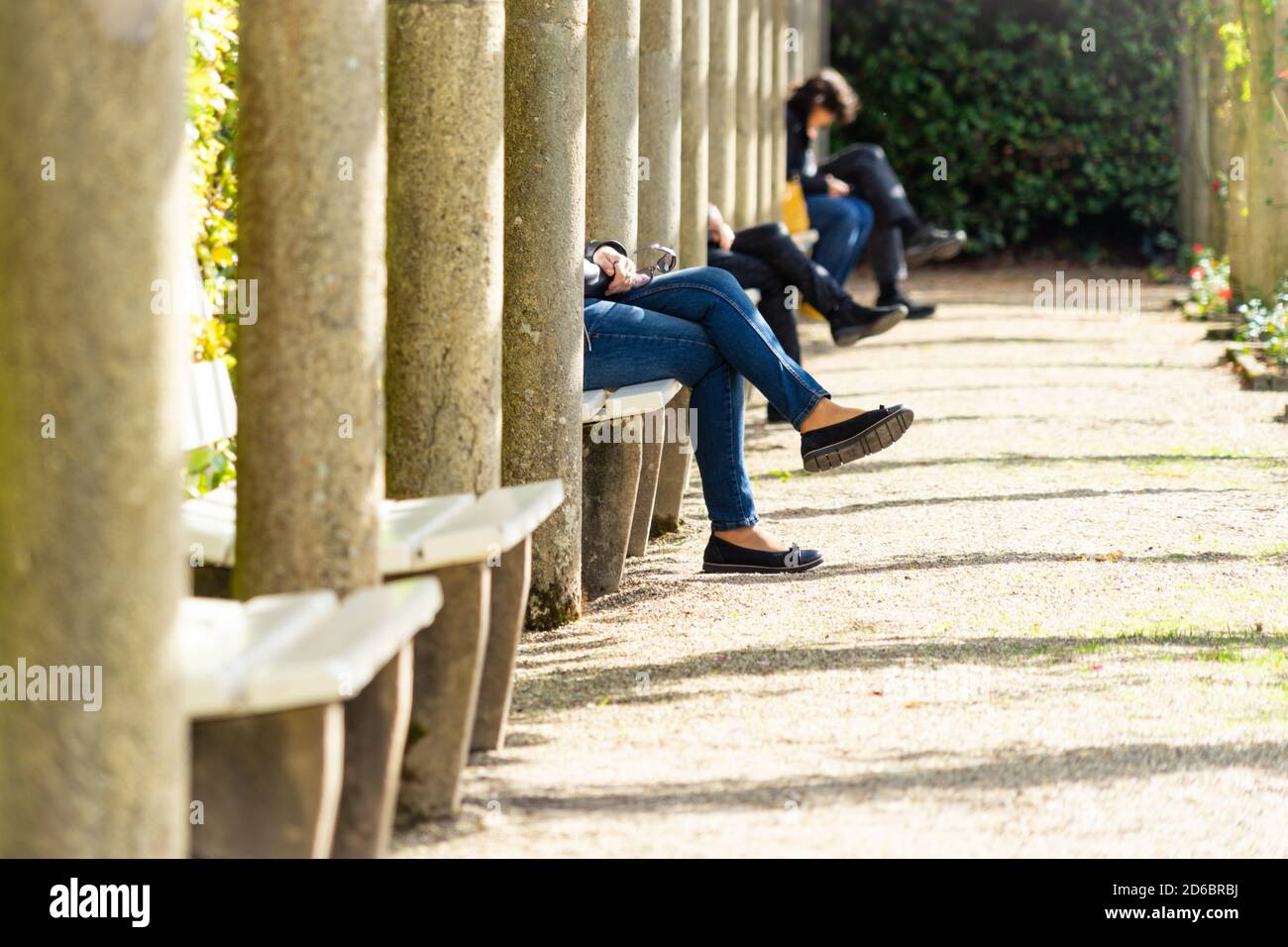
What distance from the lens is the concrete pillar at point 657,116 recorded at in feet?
26.6

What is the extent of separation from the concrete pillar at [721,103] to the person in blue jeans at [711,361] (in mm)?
5182

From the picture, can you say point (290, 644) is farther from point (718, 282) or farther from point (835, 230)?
point (835, 230)

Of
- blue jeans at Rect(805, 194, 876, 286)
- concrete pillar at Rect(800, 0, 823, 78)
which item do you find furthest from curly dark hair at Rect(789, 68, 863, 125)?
concrete pillar at Rect(800, 0, 823, 78)

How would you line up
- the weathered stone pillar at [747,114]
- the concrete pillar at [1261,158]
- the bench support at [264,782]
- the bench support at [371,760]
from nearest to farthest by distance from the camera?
the bench support at [264,782]
the bench support at [371,760]
the weathered stone pillar at [747,114]
the concrete pillar at [1261,158]

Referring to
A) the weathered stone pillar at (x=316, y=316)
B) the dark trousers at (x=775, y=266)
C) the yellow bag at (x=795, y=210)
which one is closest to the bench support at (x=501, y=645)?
the weathered stone pillar at (x=316, y=316)

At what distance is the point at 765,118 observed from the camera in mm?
15734

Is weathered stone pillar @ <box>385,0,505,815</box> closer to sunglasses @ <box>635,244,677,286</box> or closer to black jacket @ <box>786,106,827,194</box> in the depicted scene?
sunglasses @ <box>635,244,677,286</box>

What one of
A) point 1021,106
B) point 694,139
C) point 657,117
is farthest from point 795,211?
point 1021,106

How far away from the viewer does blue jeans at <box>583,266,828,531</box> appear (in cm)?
632

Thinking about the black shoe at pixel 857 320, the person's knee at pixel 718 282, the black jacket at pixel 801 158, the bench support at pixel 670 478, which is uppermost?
the black jacket at pixel 801 158

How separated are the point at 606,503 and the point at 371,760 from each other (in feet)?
10.0

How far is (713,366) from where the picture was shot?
21.1 ft

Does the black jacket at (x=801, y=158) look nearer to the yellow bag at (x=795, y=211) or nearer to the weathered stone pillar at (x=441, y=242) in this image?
the yellow bag at (x=795, y=211)
